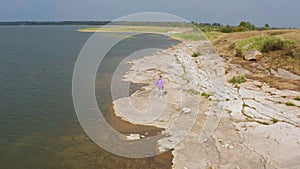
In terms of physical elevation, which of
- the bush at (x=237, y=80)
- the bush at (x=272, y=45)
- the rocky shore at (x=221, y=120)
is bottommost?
the rocky shore at (x=221, y=120)

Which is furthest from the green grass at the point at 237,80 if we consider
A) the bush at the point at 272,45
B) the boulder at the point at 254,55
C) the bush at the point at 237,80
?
the bush at the point at 272,45

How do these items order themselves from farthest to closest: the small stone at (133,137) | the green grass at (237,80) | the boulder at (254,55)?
the boulder at (254,55) → the green grass at (237,80) → the small stone at (133,137)

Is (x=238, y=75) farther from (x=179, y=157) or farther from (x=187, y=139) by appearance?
(x=179, y=157)

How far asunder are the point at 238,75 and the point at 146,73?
10.4 metres

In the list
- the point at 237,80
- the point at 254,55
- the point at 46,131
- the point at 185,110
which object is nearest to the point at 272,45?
the point at 254,55

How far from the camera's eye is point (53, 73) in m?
34.8

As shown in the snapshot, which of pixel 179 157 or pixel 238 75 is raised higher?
pixel 238 75

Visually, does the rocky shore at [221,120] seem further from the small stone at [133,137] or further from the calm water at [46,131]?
the calm water at [46,131]

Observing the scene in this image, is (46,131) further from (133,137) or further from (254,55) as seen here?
(254,55)

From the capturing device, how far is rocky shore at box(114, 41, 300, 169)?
13.7 meters

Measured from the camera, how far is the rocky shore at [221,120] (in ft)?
45.0

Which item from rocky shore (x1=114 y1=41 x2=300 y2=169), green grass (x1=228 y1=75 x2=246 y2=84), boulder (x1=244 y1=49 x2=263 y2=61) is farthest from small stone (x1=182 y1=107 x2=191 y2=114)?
boulder (x1=244 y1=49 x2=263 y2=61)

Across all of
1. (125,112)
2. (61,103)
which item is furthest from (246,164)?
(61,103)

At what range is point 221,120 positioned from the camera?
722 inches
